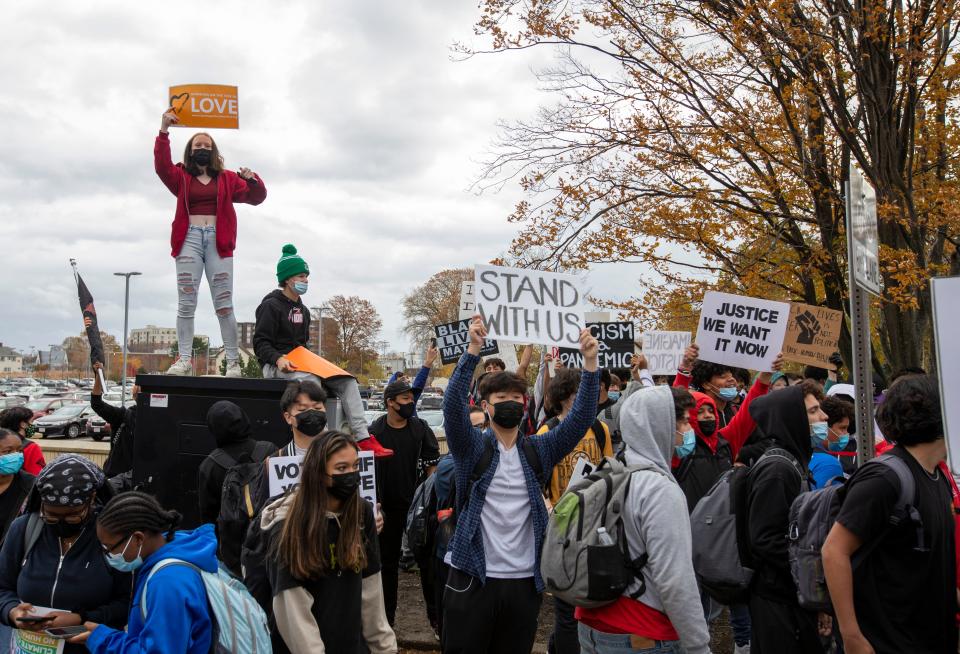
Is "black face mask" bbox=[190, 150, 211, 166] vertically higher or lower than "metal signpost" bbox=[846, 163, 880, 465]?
higher

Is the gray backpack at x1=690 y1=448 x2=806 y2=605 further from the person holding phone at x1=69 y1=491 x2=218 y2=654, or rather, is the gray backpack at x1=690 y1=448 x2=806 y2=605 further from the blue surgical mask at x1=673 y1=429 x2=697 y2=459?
the person holding phone at x1=69 y1=491 x2=218 y2=654

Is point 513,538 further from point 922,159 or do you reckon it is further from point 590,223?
point 922,159

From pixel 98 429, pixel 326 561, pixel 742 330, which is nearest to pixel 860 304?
pixel 742 330

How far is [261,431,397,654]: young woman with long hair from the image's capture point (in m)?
3.61

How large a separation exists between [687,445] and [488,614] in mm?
2012

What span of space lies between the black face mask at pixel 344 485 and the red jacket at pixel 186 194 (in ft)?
15.4

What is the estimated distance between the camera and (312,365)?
21.6 feet

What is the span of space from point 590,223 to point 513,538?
10183 millimetres

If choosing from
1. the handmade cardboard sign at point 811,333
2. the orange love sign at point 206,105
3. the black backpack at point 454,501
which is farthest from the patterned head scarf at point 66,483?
the handmade cardboard sign at point 811,333

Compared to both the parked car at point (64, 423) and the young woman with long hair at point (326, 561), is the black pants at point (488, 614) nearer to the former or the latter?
the young woman with long hair at point (326, 561)

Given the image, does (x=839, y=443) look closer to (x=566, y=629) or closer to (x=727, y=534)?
(x=727, y=534)

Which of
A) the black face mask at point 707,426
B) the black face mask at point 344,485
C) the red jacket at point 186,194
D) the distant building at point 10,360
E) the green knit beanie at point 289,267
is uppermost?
the distant building at point 10,360

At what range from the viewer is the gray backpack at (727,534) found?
13.4ft

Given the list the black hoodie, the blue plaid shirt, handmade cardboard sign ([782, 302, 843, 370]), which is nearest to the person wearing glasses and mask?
the blue plaid shirt
